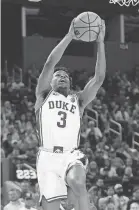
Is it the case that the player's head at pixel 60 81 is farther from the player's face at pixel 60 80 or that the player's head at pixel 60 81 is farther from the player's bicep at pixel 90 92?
the player's bicep at pixel 90 92

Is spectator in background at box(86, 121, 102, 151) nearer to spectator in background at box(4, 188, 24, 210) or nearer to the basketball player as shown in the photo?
spectator in background at box(4, 188, 24, 210)

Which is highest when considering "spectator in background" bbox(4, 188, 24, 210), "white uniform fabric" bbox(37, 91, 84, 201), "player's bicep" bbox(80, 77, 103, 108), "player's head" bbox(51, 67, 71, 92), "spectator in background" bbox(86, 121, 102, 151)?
"player's head" bbox(51, 67, 71, 92)

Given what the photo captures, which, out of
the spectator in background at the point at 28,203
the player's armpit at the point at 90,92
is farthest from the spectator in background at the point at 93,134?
the player's armpit at the point at 90,92

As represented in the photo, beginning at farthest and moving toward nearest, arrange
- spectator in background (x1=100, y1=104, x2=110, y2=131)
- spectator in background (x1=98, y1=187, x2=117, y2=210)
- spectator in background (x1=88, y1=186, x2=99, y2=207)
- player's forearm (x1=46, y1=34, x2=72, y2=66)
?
spectator in background (x1=100, y1=104, x2=110, y2=131)
spectator in background (x1=88, y1=186, x2=99, y2=207)
spectator in background (x1=98, y1=187, x2=117, y2=210)
player's forearm (x1=46, y1=34, x2=72, y2=66)

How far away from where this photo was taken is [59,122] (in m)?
5.88

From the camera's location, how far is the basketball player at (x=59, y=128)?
5.69m

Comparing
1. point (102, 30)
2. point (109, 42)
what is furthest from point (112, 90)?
point (102, 30)

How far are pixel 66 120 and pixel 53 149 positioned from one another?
0.35m

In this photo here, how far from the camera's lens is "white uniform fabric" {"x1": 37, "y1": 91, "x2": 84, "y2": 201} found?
571 centimetres

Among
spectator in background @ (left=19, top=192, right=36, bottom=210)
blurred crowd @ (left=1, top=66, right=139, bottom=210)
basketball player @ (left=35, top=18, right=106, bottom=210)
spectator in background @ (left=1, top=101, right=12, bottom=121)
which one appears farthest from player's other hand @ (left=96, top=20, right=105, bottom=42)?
spectator in background @ (left=1, top=101, right=12, bottom=121)

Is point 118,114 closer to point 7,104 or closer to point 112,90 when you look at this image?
point 112,90

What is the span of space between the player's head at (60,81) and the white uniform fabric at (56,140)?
8cm

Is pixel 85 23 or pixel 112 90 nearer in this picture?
pixel 85 23

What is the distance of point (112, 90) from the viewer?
728 inches
